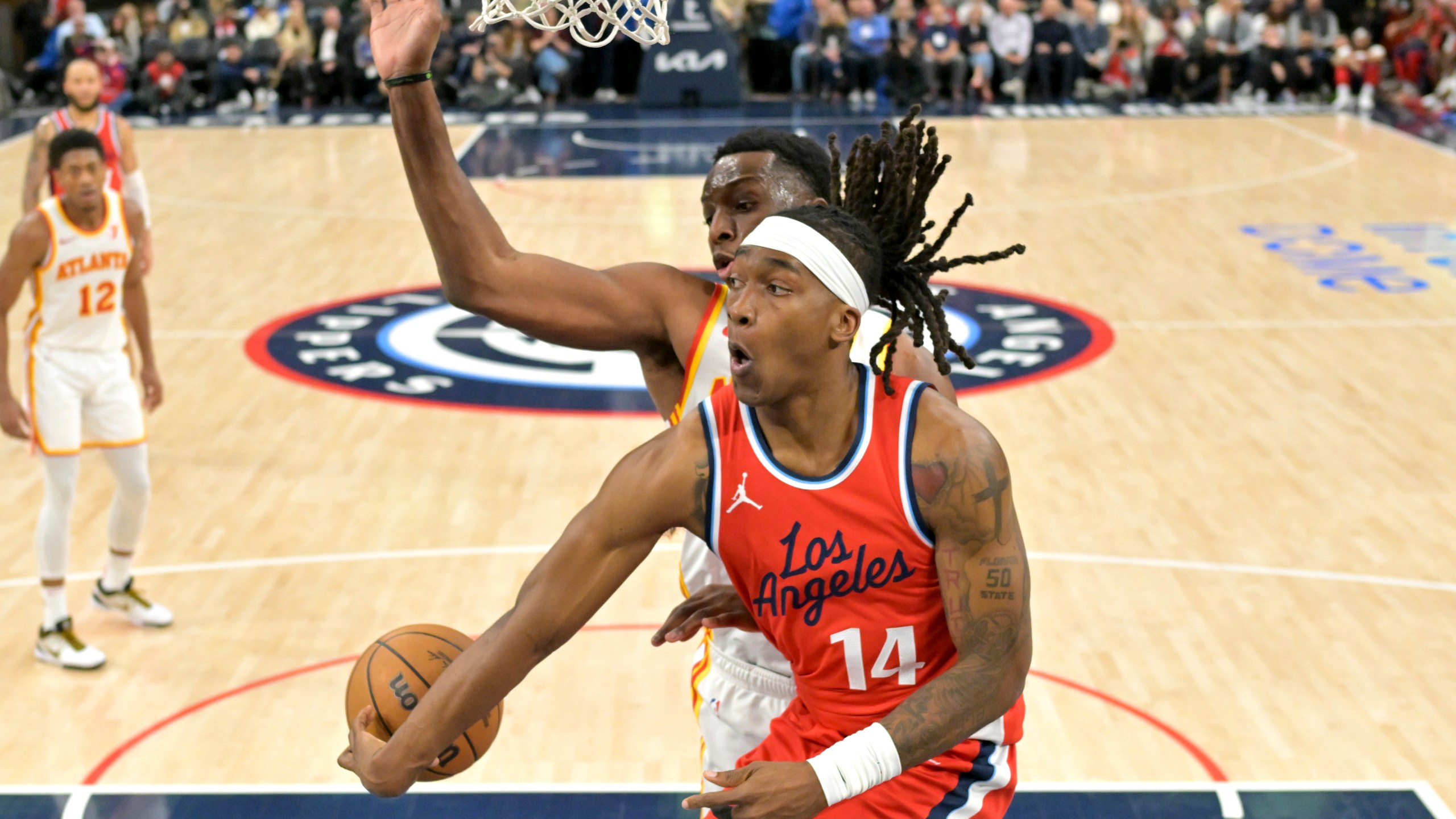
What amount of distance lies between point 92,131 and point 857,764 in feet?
19.8

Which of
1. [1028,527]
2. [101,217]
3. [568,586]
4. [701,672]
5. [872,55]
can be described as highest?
[101,217]

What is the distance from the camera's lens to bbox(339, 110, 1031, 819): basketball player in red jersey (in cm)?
268

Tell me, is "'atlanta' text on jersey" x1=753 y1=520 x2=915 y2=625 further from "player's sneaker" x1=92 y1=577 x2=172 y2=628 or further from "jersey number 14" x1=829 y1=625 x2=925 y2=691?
"player's sneaker" x1=92 y1=577 x2=172 y2=628

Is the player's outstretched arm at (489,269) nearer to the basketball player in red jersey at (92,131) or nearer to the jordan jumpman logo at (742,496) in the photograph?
the jordan jumpman logo at (742,496)

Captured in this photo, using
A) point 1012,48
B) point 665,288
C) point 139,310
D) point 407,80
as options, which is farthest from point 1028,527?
point 1012,48

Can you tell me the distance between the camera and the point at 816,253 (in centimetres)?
271

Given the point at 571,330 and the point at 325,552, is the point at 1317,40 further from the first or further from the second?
the point at 571,330

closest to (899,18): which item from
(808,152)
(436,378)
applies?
(436,378)

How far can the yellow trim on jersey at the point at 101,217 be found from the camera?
6137 millimetres

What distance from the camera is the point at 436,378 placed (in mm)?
9539

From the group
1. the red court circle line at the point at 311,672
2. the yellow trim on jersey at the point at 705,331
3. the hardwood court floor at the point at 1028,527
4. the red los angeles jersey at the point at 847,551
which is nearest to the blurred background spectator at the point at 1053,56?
the hardwood court floor at the point at 1028,527

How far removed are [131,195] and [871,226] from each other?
678cm

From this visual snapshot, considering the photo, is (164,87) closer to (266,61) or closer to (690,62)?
(266,61)

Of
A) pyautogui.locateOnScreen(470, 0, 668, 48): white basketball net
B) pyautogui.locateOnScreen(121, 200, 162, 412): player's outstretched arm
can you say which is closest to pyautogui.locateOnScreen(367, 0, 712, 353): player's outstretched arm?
pyautogui.locateOnScreen(470, 0, 668, 48): white basketball net
